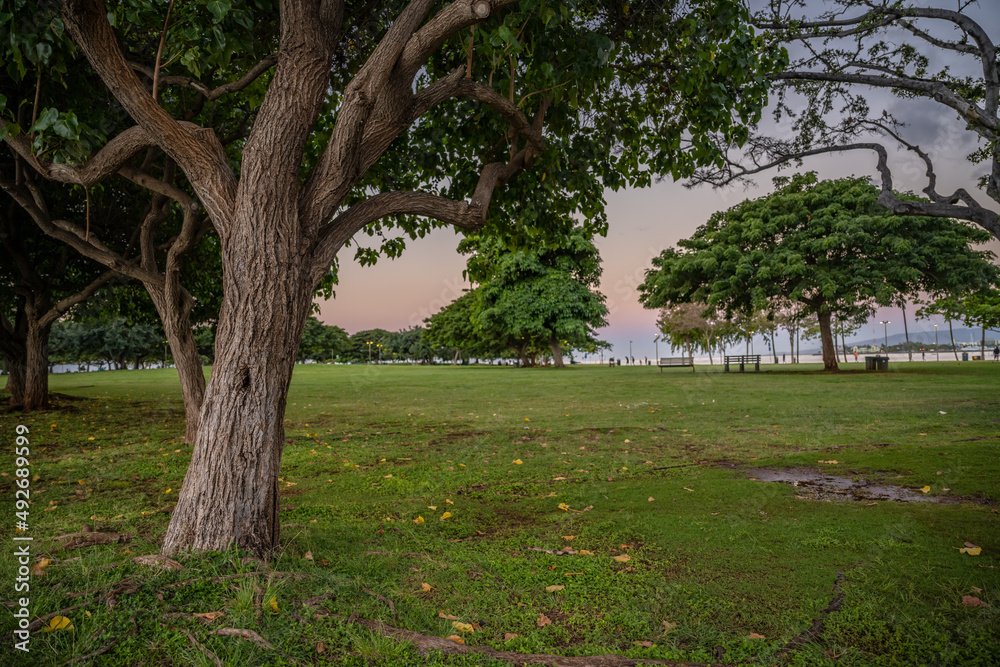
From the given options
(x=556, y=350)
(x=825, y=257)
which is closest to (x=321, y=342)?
(x=556, y=350)

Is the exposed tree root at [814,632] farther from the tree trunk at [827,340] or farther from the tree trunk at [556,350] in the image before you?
the tree trunk at [556,350]

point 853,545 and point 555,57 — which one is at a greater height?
point 555,57

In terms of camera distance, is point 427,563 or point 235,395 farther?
point 427,563

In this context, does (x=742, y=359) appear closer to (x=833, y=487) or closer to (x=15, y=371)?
(x=833, y=487)

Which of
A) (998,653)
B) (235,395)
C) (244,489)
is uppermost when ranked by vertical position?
(235,395)

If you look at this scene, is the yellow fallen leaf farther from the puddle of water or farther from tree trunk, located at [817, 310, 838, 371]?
tree trunk, located at [817, 310, 838, 371]

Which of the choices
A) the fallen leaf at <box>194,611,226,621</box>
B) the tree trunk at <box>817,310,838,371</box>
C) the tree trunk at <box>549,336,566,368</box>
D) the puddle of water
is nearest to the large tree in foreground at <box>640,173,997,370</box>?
the tree trunk at <box>817,310,838,371</box>

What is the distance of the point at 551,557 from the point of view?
4.00m

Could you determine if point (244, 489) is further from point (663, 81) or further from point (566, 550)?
A: point (663, 81)

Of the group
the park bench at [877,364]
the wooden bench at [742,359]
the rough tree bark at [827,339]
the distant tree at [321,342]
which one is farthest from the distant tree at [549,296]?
the distant tree at [321,342]

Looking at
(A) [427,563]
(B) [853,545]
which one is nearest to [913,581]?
(B) [853,545]

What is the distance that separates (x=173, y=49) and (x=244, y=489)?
4.02 metres

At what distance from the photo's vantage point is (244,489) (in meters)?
3.59

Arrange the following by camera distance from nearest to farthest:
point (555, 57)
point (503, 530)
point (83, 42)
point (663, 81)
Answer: point (83, 42) < point (503, 530) < point (555, 57) < point (663, 81)
